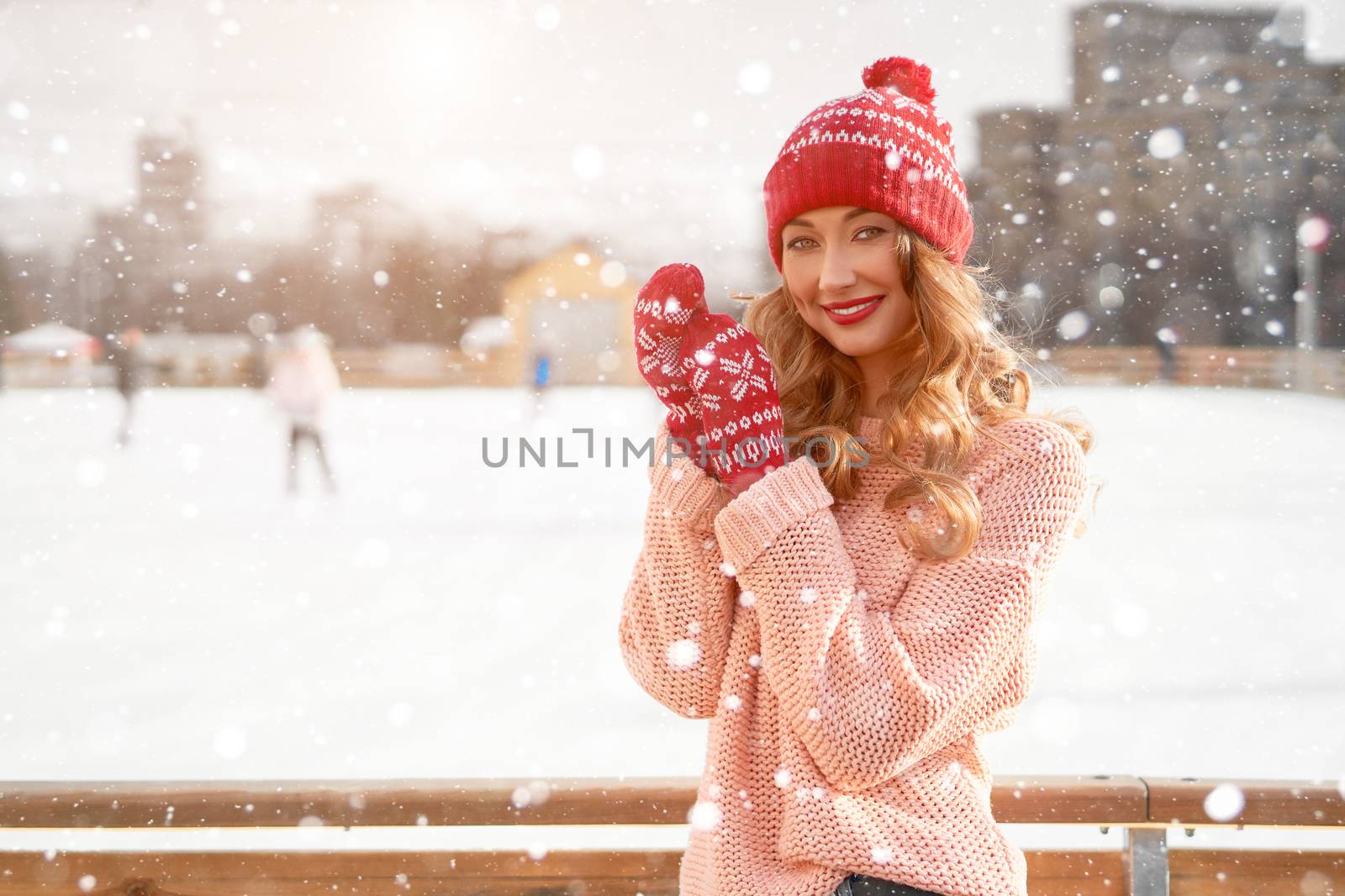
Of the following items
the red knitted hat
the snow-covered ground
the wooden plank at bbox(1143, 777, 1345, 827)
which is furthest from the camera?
the snow-covered ground

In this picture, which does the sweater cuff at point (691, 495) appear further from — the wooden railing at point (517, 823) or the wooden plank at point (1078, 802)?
the wooden plank at point (1078, 802)

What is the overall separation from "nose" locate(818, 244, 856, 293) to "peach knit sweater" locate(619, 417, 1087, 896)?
0.55 feet

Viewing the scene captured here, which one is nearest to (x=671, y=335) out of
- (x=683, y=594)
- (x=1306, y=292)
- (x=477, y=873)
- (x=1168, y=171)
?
(x=683, y=594)

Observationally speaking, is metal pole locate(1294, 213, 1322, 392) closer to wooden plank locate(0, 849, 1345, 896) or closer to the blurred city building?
the blurred city building

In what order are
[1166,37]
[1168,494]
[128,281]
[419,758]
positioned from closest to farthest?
[419,758], [1168,494], [1166,37], [128,281]

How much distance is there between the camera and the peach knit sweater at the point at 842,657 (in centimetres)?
74

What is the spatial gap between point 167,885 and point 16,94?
1819cm

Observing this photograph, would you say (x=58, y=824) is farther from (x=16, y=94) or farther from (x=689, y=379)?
(x=16, y=94)

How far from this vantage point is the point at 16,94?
50.0 feet

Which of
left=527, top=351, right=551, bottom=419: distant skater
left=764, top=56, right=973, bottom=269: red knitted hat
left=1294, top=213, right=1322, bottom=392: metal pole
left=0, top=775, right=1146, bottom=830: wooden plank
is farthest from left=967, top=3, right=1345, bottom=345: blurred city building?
left=764, top=56, right=973, bottom=269: red knitted hat

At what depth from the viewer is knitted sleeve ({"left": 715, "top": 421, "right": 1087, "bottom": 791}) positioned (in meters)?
0.74

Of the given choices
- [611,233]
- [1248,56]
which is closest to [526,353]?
[611,233]

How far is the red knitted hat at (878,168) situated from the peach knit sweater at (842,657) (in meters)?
0.22

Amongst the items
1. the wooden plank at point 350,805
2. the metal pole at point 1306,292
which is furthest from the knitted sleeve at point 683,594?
the metal pole at point 1306,292
